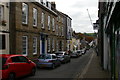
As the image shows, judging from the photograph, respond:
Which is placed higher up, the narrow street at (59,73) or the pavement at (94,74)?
the pavement at (94,74)

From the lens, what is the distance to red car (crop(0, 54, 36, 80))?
9.45 metres

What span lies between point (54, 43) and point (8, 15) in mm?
15262

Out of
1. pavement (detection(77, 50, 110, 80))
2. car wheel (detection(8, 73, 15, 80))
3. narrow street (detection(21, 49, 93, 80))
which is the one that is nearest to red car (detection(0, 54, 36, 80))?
car wheel (detection(8, 73, 15, 80))

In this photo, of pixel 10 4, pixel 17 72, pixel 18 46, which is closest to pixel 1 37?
pixel 18 46

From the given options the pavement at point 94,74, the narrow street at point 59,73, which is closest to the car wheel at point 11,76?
the narrow street at point 59,73

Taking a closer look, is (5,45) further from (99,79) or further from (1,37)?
(99,79)

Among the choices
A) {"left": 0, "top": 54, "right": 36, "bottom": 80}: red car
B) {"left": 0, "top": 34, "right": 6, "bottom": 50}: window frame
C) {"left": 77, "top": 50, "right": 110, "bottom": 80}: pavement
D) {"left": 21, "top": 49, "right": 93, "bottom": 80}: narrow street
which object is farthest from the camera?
{"left": 0, "top": 34, "right": 6, "bottom": 50}: window frame

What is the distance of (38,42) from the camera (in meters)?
24.8

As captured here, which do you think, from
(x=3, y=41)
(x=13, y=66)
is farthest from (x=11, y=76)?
(x=3, y=41)

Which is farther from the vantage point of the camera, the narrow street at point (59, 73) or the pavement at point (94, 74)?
the narrow street at point (59, 73)

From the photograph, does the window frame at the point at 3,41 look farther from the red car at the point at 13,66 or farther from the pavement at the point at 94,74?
the pavement at the point at 94,74

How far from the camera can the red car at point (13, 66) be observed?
372 inches

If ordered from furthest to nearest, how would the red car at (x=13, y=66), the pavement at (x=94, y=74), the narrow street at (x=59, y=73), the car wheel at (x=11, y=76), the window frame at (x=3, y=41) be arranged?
the window frame at (x=3, y=41) < the narrow street at (x=59, y=73) < the pavement at (x=94, y=74) < the car wheel at (x=11, y=76) < the red car at (x=13, y=66)

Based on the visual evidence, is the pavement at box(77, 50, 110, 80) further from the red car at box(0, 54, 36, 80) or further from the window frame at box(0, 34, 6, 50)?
the window frame at box(0, 34, 6, 50)
